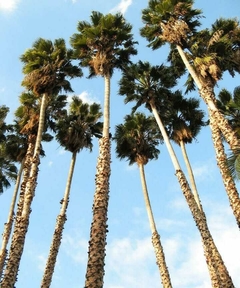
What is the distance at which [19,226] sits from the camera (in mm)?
15305

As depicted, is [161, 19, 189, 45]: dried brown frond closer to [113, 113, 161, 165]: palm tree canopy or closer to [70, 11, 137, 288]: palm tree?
[70, 11, 137, 288]: palm tree

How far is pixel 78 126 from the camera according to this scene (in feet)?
75.3

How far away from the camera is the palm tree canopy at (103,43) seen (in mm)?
18031

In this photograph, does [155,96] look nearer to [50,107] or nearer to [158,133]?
[158,133]

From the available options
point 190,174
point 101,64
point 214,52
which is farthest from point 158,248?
point 214,52

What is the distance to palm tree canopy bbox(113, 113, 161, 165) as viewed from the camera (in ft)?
77.5

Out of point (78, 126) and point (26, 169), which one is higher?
point (78, 126)

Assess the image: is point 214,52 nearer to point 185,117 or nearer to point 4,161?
point 185,117

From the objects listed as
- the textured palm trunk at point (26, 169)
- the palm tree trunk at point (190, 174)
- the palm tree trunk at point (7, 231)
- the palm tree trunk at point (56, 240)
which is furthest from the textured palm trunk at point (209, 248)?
the palm tree trunk at point (7, 231)

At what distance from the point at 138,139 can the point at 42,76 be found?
7619mm

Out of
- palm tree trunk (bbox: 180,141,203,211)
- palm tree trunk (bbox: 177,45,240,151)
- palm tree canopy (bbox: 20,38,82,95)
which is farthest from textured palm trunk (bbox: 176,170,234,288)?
palm tree canopy (bbox: 20,38,82,95)

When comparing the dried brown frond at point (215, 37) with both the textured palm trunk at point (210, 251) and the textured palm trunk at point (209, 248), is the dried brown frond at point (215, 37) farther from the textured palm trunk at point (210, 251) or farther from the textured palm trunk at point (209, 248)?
the textured palm trunk at point (210, 251)

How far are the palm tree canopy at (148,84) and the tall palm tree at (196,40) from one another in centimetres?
A: 123

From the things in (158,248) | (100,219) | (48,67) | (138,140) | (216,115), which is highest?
(48,67)
